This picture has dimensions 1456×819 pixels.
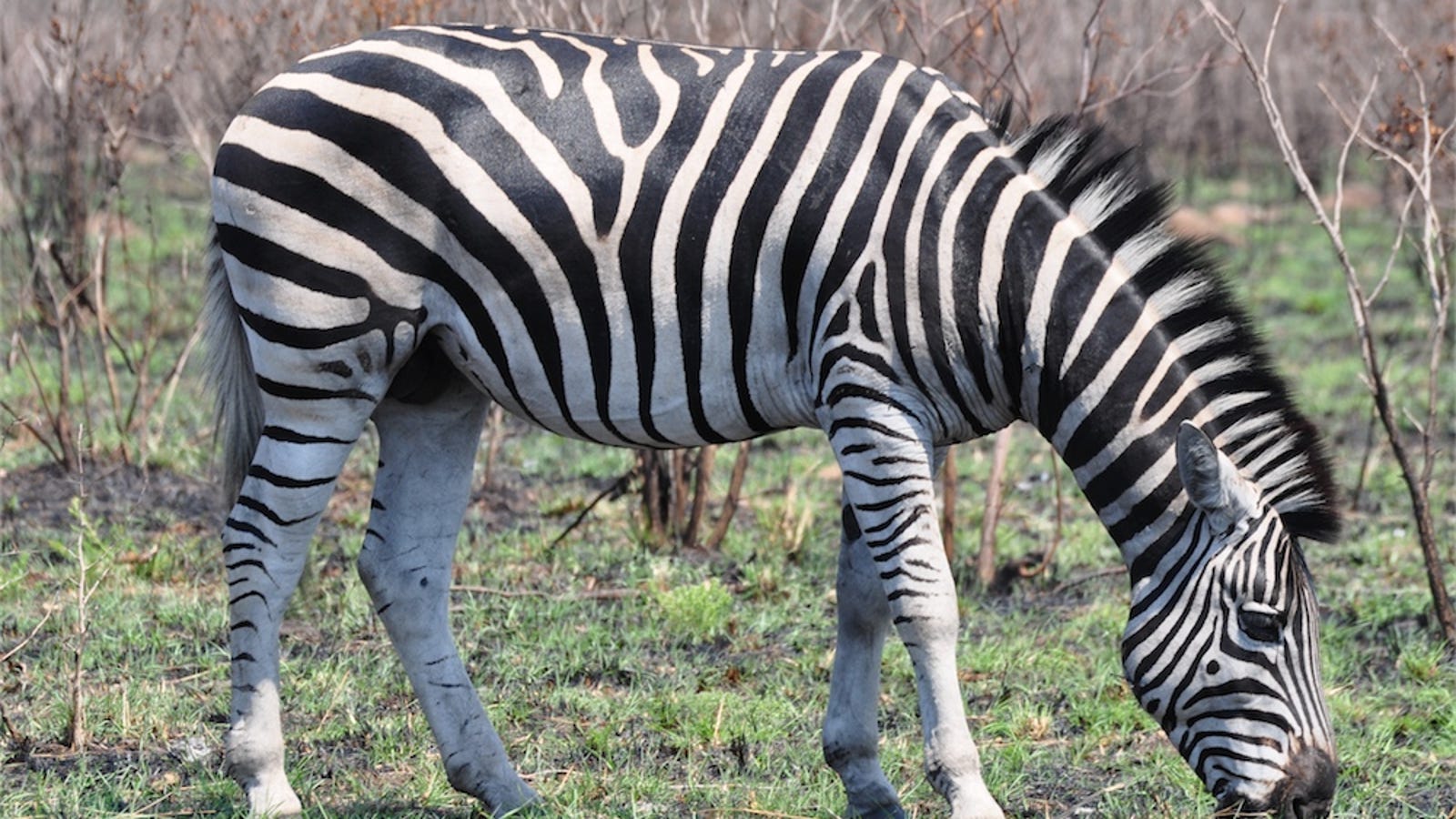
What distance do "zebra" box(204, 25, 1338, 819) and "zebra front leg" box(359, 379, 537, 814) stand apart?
0.07m

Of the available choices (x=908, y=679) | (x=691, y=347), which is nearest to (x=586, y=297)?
(x=691, y=347)

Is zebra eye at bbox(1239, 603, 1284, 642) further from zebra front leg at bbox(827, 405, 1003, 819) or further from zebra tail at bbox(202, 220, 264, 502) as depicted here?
zebra tail at bbox(202, 220, 264, 502)

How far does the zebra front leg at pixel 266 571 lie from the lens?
4.32m

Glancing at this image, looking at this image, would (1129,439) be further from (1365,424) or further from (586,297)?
(1365,424)

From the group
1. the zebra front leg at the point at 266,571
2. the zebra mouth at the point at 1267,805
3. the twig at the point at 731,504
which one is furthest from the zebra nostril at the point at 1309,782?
the twig at the point at 731,504

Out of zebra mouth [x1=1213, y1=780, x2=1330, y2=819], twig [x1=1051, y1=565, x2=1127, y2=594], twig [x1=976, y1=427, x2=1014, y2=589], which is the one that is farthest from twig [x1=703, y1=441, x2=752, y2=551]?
zebra mouth [x1=1213, y1=780, x2=1330, y2=819]

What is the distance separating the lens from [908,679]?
19.1 feet

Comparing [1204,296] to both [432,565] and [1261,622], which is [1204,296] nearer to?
[1261,622]

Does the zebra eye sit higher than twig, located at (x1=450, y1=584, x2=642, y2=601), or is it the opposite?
twig, located at (x1=450, y1=584, x2=642, y2=601)

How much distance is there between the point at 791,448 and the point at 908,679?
11.9ft

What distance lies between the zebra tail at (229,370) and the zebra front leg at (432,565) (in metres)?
0.36

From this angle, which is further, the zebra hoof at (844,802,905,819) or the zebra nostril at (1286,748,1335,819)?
the zebra hoof at (844,802,905,819)

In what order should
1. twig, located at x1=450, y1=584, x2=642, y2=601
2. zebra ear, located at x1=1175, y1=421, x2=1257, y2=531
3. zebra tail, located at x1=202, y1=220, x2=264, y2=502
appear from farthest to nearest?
1. twig, located at x1=450, y1=584, x2=642, y2=601
2. zebra tail, located at x1=202, y1=220, x2=264, y2=502
3. zebra ear, located at x1=1175, y1=421, x2=1257, y2=531

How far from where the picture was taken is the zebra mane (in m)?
4.04
